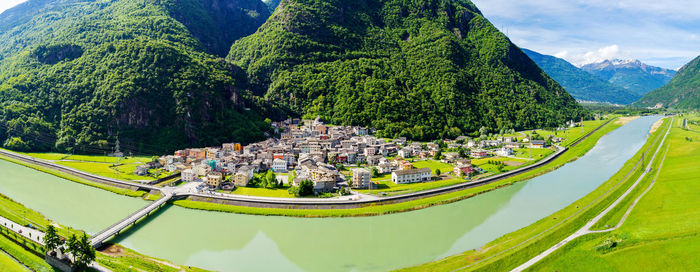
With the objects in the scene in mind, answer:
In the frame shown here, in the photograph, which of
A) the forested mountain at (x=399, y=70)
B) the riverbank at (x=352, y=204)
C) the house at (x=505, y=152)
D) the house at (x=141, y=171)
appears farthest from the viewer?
the forested mountain at (x=399, y=70)

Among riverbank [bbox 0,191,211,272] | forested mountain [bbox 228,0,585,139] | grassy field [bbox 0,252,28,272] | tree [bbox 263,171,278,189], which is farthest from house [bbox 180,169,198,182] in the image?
forested mountain [bbox 228,0,585,139]

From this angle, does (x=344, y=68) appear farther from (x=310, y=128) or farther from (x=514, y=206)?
(x=514, y=206)

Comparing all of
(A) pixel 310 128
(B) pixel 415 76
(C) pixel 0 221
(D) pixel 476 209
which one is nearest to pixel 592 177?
(D) pixel 476 209

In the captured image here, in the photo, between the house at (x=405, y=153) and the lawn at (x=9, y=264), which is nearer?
the lawn at (x=9, y=264)

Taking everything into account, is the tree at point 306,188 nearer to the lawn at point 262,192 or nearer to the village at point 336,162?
the village at point 336,162

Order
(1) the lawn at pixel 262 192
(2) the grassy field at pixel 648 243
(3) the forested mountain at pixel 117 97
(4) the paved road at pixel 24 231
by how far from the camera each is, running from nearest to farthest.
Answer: (2) the grassy field at pixel 648 243, (4) the paved road at pixel 24 231, (1) the lawn at pixel 262 192, (3) the forested mountain at pixel 117 97

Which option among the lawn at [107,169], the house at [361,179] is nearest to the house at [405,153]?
the house at [361,179]

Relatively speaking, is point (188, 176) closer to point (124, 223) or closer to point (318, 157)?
point (124, 223)
